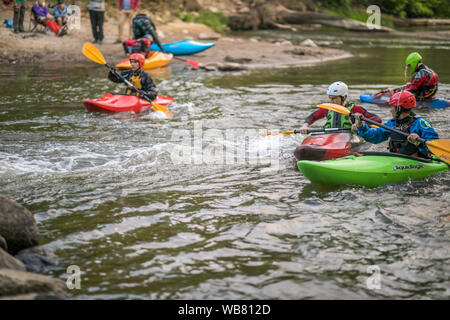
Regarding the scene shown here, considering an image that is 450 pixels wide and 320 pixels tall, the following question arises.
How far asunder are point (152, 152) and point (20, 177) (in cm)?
172

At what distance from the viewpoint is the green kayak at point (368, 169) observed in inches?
Answer: 216

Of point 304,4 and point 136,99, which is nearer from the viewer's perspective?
point 136,99

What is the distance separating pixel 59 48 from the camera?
14664mm

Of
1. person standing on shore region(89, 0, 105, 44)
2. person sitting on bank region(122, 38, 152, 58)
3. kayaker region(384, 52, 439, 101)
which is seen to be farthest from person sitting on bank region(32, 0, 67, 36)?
kayaker region(384, 52, 439, 101)

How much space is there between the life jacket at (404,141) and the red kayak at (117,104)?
464 cm

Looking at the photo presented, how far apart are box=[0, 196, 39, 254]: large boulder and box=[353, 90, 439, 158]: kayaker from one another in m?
3.71

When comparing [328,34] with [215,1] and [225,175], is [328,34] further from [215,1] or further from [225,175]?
[225,175]

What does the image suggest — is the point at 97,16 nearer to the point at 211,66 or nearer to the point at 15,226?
the point at 211,66

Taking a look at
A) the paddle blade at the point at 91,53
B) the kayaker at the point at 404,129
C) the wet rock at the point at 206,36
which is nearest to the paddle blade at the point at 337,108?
the kayaker at the point at 404,129

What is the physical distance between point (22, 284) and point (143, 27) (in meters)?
11.0

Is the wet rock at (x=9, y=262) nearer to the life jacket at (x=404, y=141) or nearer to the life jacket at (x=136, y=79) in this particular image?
the life jacket at (x=404, y=141)

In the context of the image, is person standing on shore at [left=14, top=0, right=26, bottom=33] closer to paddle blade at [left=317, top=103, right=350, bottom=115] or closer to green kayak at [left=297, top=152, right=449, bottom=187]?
paddle blade at [left=317, top=103, right=350, bottom=115]

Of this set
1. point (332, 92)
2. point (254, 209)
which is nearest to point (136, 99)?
point (332, 92)

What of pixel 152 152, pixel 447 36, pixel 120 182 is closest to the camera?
pixel 120 182
